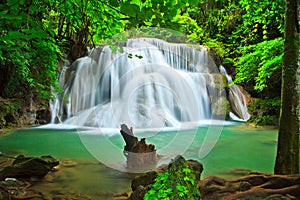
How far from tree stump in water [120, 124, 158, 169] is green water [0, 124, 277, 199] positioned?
10.6 inches

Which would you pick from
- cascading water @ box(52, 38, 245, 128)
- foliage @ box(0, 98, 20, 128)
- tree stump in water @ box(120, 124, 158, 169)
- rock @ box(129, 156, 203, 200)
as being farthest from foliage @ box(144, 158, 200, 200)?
foliage @ box(0, 98, 20, 128)

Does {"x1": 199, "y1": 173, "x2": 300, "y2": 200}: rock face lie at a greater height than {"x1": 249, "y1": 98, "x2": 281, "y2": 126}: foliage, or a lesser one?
lesser

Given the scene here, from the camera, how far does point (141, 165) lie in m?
4.43

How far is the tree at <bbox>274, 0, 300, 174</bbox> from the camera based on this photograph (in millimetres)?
3100

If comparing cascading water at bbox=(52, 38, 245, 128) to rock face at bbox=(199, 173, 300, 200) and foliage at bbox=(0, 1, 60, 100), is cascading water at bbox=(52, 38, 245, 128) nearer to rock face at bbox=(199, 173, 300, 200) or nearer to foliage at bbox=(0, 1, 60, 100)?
foliage at bbox=(0, 1, 60, 100)

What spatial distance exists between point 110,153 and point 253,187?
3159 mm

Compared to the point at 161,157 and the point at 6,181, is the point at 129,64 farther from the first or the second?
the point at 6,181

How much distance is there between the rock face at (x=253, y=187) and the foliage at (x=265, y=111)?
851 centimetres

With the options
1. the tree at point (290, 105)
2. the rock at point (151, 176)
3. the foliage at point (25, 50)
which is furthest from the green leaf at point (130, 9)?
the tree at point (290, 105)

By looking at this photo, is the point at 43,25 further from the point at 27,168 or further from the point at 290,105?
the point at 290,105

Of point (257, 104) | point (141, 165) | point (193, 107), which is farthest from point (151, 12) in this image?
point (257, 104)

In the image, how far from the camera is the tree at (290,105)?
310cm

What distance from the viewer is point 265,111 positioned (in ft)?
38.8

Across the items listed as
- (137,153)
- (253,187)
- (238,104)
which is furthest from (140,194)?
(238,104)
